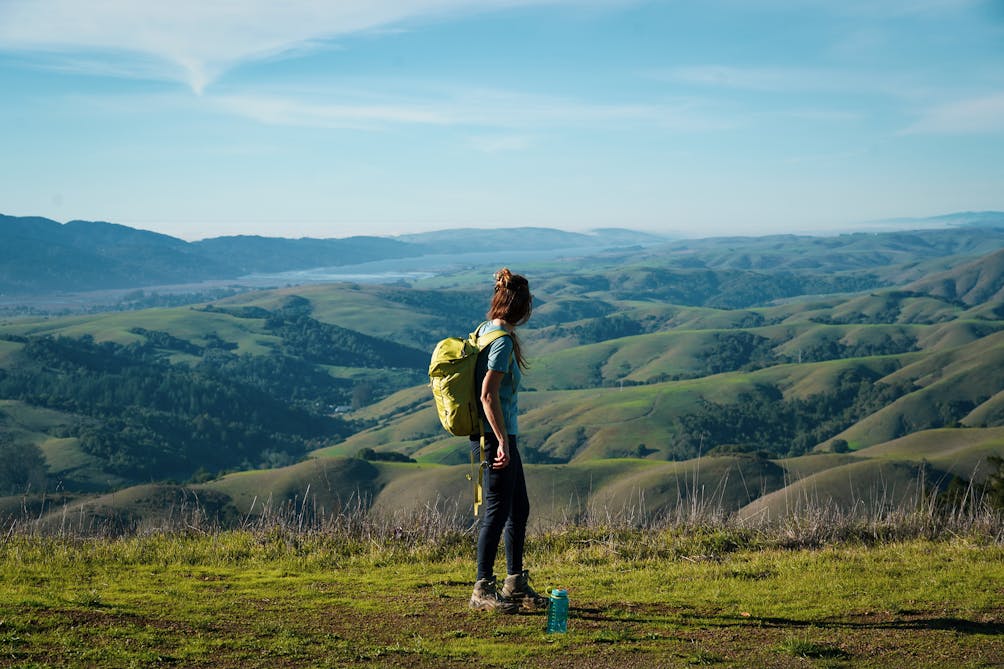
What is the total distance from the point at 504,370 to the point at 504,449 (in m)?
0.71

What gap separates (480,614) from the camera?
8.59 metres

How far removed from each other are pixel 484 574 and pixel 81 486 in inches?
5079

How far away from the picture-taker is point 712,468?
8044 cm

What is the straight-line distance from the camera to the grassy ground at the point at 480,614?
738 centimetres

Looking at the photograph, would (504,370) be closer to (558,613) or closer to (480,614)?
(558,613)

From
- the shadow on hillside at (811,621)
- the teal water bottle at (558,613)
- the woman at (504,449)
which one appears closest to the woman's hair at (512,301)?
the woman at (504,449)

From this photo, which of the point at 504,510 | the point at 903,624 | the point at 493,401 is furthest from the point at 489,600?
the point at 903,624

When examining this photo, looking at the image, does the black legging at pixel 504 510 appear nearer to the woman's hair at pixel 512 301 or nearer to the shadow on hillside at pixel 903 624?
the woman's hair at pixel 512 301

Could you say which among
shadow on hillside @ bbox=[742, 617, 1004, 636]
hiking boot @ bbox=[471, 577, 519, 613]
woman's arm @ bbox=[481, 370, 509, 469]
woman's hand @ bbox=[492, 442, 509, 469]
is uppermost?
woman's arm @ bbox=[481, 370, 509, 469]

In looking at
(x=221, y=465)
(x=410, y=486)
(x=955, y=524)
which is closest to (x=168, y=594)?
(x=955, y=524)

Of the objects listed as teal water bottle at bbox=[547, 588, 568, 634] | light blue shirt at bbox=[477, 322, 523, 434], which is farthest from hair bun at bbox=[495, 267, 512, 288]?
teal water bottle at bbox=[547, 588, 568, 634]

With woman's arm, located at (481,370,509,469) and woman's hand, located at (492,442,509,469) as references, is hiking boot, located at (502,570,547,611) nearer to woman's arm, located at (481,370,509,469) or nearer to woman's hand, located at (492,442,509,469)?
woman's hand, located at (492,442,509,469)

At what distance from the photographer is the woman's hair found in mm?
8180

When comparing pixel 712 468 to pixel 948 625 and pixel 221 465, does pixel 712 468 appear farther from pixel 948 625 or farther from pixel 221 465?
pixel 221 465
